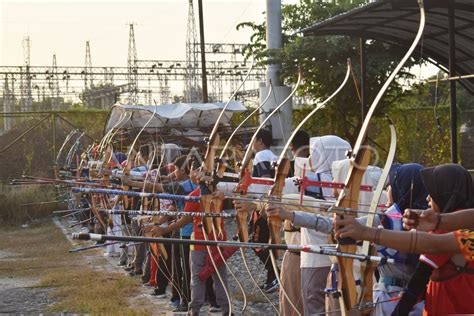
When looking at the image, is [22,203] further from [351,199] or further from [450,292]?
[450,292]

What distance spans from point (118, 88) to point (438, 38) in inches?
1165

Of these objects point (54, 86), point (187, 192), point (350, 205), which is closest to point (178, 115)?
point (187, 192)

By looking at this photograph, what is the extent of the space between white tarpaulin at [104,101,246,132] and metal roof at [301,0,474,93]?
216 inches

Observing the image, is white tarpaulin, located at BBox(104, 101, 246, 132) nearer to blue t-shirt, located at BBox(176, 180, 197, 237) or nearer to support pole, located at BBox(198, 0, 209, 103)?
support pole, located at BBox(198, 0, 209, 103)

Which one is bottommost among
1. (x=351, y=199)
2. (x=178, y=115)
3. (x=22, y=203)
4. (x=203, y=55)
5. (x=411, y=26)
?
(x=22, y=203)

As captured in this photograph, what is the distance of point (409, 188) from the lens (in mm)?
3508

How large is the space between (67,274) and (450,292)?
6887 mm

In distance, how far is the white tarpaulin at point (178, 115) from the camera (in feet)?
41.6

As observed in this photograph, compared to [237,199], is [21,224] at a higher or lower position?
lower

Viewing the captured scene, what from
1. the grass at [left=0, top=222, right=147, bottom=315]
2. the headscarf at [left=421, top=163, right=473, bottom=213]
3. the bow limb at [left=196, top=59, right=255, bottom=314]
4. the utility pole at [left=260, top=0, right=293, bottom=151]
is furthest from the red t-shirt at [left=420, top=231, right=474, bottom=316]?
the utility pole at [left=260, top=0, right=293, bottom=151]

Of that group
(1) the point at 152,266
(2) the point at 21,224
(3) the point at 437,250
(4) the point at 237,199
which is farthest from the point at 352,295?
(2) the point at 21,224

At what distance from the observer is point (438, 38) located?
7523 mm

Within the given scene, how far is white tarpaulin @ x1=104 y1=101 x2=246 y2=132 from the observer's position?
12.7m

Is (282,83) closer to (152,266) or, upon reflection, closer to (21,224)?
(152,266)
